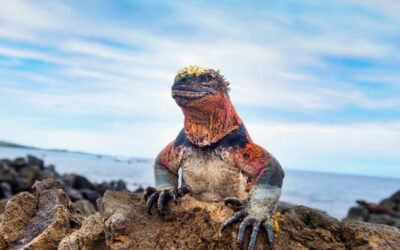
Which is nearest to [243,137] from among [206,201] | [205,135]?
[205,135]

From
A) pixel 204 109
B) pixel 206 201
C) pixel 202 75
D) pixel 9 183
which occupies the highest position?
pixel 202 75

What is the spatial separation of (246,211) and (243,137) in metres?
0.92

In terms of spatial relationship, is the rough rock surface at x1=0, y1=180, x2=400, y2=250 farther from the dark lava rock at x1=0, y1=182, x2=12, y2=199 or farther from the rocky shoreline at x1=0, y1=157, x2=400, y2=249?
the dark lava rock at x1=0, y1=182, x2=12, y2=199

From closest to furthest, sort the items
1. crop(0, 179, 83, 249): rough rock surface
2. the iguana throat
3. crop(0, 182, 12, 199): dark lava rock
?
1. the iguana throat
2. crop(0, 179, 83, 249): rough rock surface
3. crop(0, 182, 12, 199): dark lava rock

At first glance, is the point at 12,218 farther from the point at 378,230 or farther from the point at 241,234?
the point at 378,230

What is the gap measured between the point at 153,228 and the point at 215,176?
0.89 meters

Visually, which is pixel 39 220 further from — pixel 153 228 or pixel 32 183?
pixel 32 183

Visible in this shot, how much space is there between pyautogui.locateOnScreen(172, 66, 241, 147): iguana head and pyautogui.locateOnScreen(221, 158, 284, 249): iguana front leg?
2.19 ft

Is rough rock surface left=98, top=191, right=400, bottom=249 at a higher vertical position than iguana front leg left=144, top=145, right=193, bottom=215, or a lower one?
lower

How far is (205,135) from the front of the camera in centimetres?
426

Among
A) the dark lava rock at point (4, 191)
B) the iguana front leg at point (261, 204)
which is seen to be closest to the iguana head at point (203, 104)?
the iguana front leg at point (261, 204)

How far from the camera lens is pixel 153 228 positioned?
3826mm

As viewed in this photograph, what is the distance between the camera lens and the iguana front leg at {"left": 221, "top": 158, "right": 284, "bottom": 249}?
11.7 feet

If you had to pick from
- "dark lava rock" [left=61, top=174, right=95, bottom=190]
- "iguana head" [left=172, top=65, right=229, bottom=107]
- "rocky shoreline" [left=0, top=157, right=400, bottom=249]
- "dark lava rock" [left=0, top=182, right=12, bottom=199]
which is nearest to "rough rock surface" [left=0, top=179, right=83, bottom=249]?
"rocky shoreline" [left=0, top=157, right=400, bottom=249]
